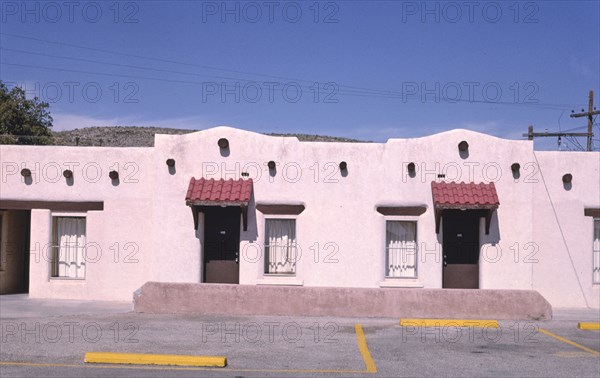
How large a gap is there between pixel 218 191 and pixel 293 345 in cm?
634

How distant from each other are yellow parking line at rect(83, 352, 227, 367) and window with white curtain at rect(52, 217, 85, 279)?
8.66 meters

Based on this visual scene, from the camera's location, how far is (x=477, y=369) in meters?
10.2

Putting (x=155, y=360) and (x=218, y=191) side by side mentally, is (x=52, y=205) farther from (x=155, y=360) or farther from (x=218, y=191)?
(x=155, y=360)

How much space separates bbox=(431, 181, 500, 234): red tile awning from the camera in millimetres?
17031

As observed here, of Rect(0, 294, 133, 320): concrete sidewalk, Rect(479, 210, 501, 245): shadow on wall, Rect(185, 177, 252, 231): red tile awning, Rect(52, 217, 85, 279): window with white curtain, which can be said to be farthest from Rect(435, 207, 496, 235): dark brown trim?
Rect(52, 217, 85, 279): window with white curtain

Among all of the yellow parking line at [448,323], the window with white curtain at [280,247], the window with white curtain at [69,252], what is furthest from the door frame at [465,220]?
the window with white curtain at [69,252]

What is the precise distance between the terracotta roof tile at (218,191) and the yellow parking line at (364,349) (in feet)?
15.9

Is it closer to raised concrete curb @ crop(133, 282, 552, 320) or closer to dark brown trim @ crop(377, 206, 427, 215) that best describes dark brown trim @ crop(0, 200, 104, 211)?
raised concrete curb @ crop(133, 282, 552, 320)

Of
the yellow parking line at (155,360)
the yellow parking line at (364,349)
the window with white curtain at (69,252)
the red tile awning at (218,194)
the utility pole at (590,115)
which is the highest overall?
the utility pole at (590,115)

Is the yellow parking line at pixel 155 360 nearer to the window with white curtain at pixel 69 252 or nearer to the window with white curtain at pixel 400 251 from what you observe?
the window with white curtain at pixel 400 251

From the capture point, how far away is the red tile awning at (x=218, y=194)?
674 inches

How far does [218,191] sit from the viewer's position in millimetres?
17375

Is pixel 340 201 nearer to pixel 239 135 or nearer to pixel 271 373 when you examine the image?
pixel 239 135

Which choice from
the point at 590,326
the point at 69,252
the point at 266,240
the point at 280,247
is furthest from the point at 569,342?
the point at 69,252
